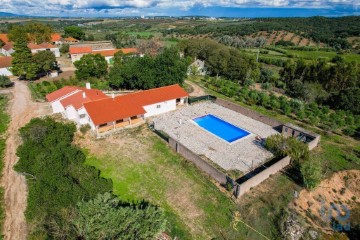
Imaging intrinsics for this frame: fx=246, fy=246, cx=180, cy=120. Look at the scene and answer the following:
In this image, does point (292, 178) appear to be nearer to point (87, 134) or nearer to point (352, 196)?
point (352, 196)

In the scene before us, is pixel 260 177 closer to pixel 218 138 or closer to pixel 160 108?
pixel 218 138

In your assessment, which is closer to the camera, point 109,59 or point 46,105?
point 46,105

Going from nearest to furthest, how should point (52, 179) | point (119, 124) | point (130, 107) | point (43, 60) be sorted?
point (52, 179) → point (119, 124) → point (130, 107) → point (43, 60)

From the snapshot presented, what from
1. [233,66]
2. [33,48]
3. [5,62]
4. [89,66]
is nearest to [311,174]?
[233,66]

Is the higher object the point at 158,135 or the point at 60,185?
the point at 60,185

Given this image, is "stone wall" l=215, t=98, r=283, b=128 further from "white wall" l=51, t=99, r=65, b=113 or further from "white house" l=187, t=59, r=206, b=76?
"white wall" l=51, t=99, r=65, b=113

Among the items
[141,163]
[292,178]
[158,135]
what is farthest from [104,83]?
[292,178]

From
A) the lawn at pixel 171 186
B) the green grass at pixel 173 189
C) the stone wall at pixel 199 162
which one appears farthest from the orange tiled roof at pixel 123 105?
the stone wall at pixel 199 162
